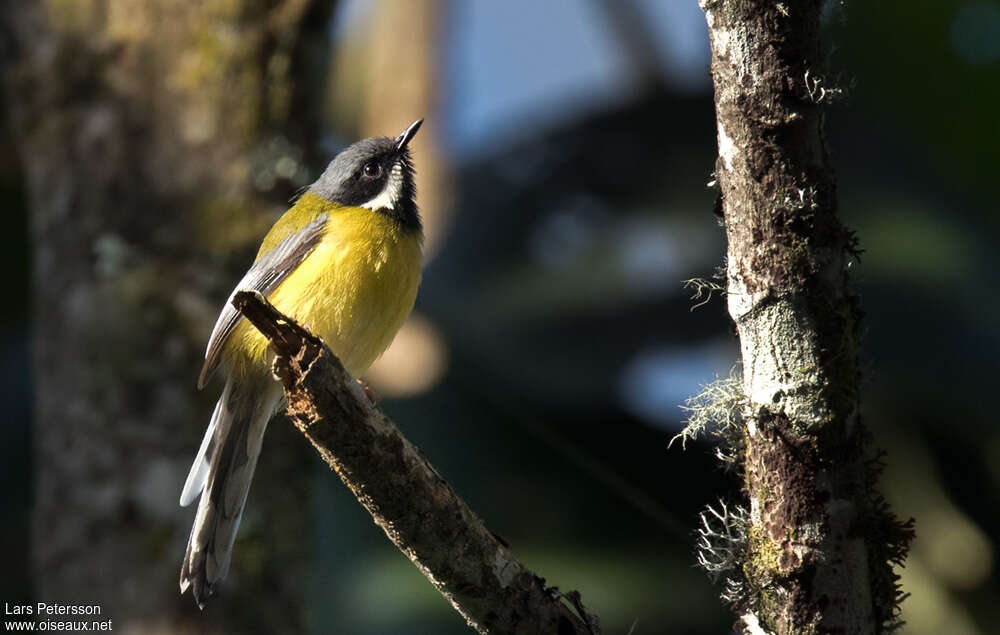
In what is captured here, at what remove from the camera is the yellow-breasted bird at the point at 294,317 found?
170 inches

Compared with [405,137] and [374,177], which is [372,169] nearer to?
[374,177]

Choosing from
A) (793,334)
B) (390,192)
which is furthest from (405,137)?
(793,334)

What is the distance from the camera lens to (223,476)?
452 cm

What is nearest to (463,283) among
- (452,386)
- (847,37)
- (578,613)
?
(452,386)

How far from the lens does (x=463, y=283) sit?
837 cm

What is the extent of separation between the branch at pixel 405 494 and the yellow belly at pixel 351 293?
152 centimetres

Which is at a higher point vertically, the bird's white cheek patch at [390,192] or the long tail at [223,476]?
the bird's white cheek patch at [390,192]

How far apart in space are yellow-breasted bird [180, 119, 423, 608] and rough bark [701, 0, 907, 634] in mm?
2082

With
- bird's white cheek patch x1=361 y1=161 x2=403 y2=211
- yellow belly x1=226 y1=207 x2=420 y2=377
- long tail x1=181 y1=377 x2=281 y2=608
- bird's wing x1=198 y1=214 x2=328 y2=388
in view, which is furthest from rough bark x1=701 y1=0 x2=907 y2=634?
bird's white cheek patch x1=361 y1=161 x2=403 y2=211

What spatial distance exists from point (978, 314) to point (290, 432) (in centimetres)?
407

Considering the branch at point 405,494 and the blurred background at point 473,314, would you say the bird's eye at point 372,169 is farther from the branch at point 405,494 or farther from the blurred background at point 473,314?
the branch at point 405,494

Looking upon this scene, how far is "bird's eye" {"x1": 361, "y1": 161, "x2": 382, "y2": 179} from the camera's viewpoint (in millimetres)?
5312

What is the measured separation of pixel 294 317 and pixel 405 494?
1.72 metres

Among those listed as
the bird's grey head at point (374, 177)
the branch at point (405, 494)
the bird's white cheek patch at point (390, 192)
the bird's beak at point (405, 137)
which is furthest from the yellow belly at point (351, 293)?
the branch at point (405, 494)
